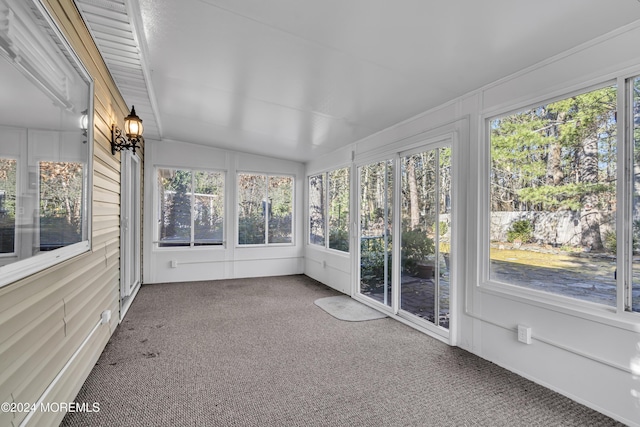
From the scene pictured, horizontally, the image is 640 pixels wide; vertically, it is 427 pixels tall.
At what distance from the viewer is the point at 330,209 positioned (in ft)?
→ 20.3

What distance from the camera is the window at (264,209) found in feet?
22.3

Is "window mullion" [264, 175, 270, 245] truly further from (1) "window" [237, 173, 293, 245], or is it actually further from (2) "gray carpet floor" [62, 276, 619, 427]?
(2) "gray carpet floor" [62, 276, 619, 427]

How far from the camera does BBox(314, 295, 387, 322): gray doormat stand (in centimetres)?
424

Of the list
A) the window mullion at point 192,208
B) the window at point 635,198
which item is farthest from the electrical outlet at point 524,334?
the window mullion at point 192,208

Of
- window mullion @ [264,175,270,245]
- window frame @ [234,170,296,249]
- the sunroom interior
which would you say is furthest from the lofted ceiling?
window mullion @ [264,175,270,245]

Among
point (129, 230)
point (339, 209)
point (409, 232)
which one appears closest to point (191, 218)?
point (129, 230)

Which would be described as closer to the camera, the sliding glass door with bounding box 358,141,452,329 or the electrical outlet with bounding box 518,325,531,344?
the electrical outlet with bounding box 518,325,531,344

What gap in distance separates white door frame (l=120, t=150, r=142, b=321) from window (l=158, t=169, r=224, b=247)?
52cm

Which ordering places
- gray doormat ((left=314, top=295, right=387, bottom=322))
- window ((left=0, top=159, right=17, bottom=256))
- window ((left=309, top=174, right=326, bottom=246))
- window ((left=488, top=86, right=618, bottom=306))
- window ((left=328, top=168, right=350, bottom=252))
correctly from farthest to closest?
window ((left=309, top=174, right=326, bottom=246)), window ((left=328, top=168, right=350, bottom=252)), gray doormat ((left=314, top=295, right=387, bottom=322)), window ((left=488, top=86, right=618, bottom=306)), window ((left=0, top=159, right=17, bottom=256))

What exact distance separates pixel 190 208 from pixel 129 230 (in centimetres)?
175

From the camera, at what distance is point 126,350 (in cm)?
316

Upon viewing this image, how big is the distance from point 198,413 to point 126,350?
4.67 ft

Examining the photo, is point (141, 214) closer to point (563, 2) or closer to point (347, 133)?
point (347, 133)

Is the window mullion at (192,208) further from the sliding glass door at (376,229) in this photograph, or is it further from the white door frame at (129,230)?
the sliding glass door at (376,229)
